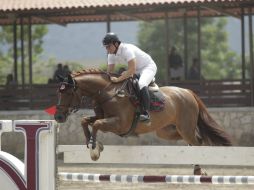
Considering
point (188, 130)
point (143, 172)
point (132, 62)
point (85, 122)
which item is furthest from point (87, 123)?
point (143, 172)

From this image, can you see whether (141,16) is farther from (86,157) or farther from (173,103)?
(86,157)

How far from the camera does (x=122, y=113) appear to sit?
1041 centimetres

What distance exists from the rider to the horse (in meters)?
0.18

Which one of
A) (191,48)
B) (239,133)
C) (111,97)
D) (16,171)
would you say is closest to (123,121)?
(111,97)

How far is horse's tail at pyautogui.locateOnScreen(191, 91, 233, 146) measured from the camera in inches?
456

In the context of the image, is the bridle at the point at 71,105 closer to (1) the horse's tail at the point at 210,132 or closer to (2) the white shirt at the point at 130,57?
(2) the white shirt at the point at 130,57

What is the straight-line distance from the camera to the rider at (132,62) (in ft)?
34.2

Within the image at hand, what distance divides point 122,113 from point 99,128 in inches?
23.7

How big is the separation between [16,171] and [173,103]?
12.8 ft

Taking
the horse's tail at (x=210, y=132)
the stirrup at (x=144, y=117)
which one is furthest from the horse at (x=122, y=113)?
the stirrup at (x=144, y=117)

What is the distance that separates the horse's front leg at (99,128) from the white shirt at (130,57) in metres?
0.91

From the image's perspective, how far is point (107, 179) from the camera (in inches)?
349

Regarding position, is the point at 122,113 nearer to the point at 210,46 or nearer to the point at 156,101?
the point at 156,101

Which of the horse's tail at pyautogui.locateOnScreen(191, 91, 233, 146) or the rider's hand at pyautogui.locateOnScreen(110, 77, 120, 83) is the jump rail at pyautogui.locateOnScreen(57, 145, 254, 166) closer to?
the rider's hand at pyautogui.locateOnScreen(110, 77, 120, 83)
